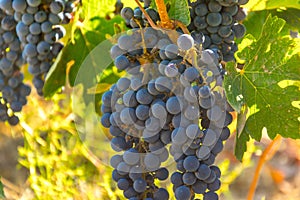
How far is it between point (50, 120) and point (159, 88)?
0.83m

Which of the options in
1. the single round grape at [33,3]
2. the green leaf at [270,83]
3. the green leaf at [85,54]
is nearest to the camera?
the green leaf at [270,83]

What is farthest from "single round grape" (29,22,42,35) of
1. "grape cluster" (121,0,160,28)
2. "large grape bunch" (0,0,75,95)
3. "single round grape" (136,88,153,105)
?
"single round grape" (136,88,153,105)

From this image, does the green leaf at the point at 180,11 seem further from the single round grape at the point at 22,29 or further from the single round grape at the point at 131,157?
the single round grape at the point at 22,29

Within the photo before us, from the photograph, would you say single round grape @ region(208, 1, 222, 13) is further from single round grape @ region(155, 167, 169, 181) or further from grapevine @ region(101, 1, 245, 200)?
single round grape @ region(155, 167, 169, 181)

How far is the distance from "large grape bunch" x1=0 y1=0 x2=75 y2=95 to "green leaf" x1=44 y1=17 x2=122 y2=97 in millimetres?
46

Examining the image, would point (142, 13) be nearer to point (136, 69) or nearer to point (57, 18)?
point (136, 69)

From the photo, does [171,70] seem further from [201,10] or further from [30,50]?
[30,50]

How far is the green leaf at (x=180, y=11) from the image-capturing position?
2.55 ft

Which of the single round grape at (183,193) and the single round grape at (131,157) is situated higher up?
the single round grape at (131,157)

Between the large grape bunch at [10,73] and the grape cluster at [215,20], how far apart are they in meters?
0.40

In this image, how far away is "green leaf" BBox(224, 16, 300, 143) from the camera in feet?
2.68

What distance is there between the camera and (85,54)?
1.16 metres

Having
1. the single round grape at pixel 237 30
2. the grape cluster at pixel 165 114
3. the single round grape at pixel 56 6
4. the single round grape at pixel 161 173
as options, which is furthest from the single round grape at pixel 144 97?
the single round grape at pixel 56 6

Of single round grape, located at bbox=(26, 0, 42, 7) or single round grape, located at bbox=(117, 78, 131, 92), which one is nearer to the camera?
single round grape, located at bbox=(117, 78, 131, 92)
